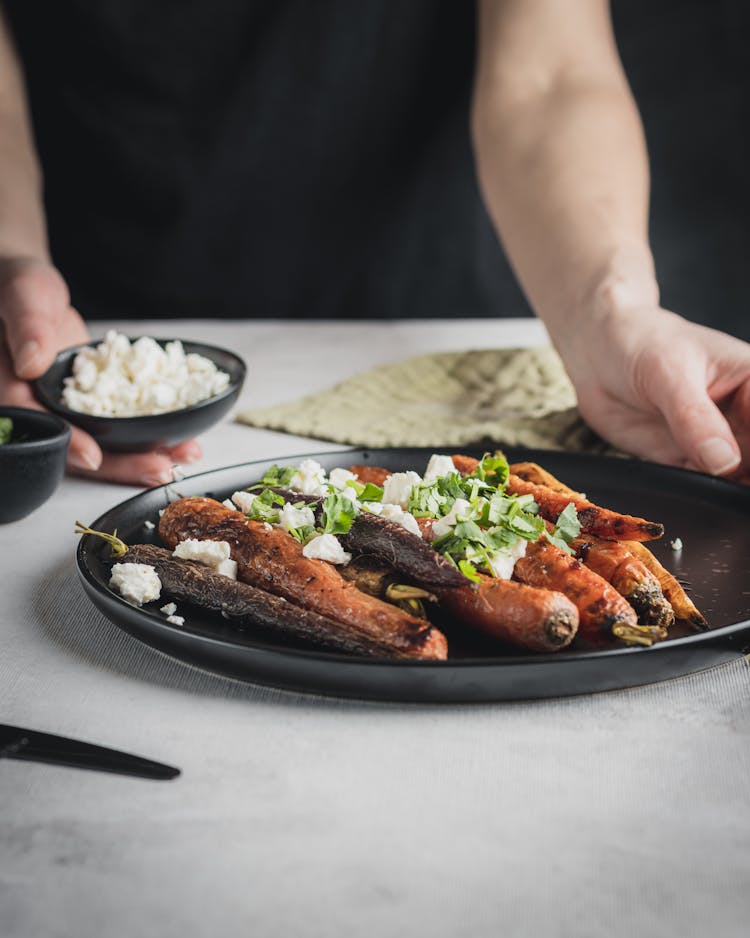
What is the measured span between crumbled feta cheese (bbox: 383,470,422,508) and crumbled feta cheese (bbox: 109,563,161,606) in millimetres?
362

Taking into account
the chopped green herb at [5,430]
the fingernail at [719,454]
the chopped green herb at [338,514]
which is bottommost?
the fingernail at [719,454]

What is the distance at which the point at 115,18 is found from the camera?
9.40ft

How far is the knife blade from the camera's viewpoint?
1005mm

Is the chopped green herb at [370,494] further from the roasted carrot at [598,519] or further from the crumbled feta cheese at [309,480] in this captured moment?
the roasted carrot at [598,519]

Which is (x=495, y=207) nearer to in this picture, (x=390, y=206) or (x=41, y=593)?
(x=390, y=206)

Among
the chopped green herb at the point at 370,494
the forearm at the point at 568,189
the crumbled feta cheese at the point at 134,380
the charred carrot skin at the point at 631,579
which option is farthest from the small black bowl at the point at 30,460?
the forearm at the point at 568,189

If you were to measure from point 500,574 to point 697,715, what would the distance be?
0.29 m

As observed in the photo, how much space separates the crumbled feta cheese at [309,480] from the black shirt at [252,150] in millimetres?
1813

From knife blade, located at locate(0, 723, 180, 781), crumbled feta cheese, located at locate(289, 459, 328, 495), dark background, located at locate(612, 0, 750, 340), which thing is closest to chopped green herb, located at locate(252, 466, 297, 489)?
crumbled feta cheese, located at locate(289, 459, 328, 495)

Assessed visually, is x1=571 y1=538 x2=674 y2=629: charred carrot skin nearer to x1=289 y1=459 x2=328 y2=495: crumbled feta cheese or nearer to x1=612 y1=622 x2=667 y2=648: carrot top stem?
x1=612 y1=622 x2=667 y2=648: carrot top stem

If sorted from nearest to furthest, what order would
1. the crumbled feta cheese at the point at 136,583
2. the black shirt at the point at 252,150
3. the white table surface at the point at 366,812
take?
the white table surface at the point at 366,812 < the crumbled feta cheese at the point at 136,583 < the black shirt at the point at 252,150

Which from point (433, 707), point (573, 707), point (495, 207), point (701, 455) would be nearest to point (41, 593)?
point (433, 707)

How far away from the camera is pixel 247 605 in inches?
47.5

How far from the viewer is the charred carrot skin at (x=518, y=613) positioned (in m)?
1.12
